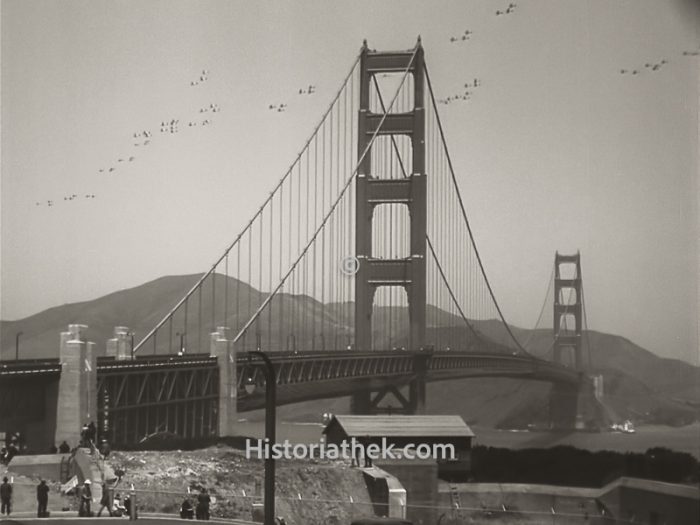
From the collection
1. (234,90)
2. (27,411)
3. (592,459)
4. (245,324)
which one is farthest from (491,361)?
(27,411)

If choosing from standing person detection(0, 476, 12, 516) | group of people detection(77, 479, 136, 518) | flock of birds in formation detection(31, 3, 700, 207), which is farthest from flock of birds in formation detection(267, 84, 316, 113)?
standing person detection(0, 476, 12, 516)

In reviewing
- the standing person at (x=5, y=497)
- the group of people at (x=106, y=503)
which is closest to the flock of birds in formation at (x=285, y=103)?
the group of people at (x=106, y=503)

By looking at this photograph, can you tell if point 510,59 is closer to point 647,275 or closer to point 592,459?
point 647,275

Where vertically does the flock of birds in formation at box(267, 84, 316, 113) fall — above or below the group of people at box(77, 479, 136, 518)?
above

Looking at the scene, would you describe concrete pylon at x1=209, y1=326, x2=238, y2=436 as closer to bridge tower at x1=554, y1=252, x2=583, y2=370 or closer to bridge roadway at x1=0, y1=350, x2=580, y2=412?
bridge roadway at x1=0, y1=350, x2=580, y2=412

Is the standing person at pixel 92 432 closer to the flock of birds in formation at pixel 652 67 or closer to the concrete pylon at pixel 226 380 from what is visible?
the concrete pylon at pixel 226 380

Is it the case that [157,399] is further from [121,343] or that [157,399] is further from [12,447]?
[12,447]

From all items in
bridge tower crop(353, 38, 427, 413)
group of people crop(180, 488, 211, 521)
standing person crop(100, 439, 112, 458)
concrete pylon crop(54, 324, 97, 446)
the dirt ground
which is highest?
bridge tower crop(353, 38, 427, 413)
